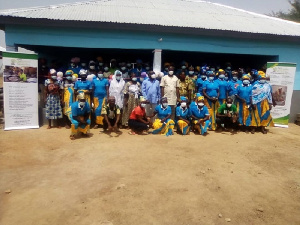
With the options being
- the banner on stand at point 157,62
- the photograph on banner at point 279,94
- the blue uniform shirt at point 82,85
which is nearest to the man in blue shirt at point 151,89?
the banner on stand at point 157,62

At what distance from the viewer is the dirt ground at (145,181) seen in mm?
3041

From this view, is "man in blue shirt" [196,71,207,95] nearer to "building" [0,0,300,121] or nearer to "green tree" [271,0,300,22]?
"building" [0,0,300,121]

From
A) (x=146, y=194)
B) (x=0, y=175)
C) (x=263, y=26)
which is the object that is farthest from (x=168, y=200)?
(x=263, y=26)

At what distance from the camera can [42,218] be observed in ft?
9.55

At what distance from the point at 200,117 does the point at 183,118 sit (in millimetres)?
458

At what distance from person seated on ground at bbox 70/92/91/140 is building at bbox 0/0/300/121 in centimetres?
226

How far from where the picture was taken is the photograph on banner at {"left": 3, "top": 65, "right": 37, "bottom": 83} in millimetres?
6469

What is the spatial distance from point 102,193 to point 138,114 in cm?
328

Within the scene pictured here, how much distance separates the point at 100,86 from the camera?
22.5ft

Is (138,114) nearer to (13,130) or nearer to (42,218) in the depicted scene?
(13,130)

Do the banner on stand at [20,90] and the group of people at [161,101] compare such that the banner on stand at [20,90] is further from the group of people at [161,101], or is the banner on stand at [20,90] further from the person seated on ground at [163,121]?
the person seated on ground at [163,121]

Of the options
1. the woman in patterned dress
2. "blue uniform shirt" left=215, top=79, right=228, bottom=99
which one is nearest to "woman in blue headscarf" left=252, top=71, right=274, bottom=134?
"blue uniform shirt" left=215, top=79, right=228, bottom=99

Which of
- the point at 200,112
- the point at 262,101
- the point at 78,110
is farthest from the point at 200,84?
the point at 78,110

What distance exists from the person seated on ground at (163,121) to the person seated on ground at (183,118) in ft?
0.69
